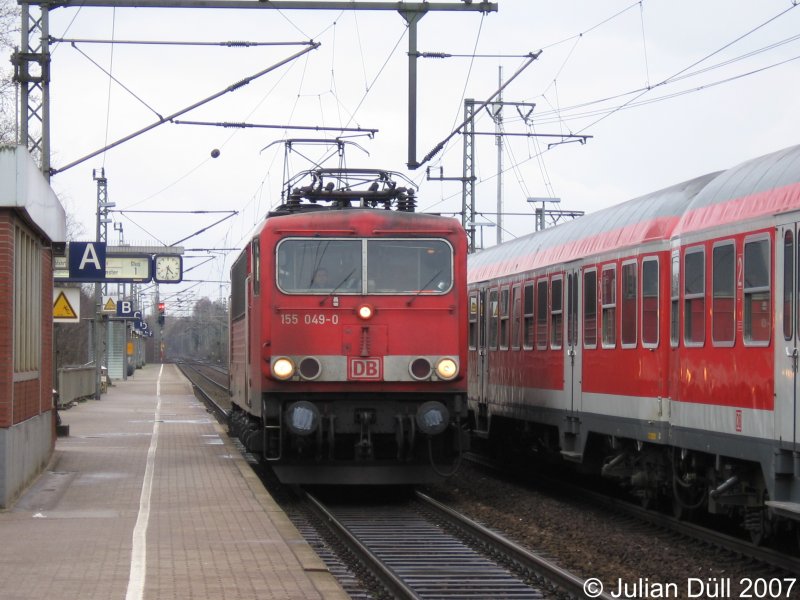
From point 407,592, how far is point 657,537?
4099mm

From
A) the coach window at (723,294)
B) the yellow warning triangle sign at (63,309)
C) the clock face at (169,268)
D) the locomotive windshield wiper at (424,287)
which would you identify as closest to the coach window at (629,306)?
the coach window at (723,294)

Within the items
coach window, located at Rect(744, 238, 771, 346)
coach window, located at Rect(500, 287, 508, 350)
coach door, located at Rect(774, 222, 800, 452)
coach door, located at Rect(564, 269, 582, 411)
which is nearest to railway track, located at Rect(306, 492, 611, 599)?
coach door, located at Rect(774, 222, 800, 452)

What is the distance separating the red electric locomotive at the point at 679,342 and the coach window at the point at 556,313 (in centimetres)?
3

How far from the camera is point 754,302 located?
1099 cm

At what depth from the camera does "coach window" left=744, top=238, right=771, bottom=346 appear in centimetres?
1075

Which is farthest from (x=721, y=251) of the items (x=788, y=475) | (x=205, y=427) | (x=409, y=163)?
(x=205, y=427)

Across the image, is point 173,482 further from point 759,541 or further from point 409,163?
point 759,541

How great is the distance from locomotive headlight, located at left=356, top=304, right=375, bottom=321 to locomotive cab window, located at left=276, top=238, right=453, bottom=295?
0.21 m

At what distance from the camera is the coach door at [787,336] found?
33.3 feet

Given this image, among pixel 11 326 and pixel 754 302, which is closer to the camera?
pixel 754 302

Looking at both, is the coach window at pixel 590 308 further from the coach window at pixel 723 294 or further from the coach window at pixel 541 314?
the coach window at pixel 723 294

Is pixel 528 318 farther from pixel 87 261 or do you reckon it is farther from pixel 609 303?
pixel 87 261

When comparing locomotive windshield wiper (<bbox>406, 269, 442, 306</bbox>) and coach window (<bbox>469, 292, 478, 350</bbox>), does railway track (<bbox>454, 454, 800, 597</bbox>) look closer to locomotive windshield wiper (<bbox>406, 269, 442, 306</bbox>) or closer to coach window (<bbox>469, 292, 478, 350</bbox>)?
coach window (<bbox>469, 292, 478, 350</bbox>)

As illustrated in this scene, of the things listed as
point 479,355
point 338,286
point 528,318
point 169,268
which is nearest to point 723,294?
point 338,286
